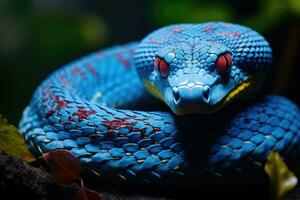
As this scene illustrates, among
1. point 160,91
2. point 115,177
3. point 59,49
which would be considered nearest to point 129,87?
point 160,91

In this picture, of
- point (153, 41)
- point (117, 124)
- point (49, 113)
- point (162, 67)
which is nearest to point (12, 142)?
point (49, 113)

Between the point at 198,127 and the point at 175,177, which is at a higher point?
the point at 198,127

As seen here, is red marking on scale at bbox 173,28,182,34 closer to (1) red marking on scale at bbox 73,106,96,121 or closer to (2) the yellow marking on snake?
(2) the yellow marking on snake

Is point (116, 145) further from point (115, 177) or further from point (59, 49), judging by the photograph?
point (59, 49)

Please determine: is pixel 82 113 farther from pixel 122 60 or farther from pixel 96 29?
pixel 96 29

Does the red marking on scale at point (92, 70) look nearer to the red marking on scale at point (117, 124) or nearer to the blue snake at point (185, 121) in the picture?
the blue snake at point (185, 121)

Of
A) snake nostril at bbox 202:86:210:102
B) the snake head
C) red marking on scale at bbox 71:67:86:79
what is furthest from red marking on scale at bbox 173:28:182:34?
red marking on scale at bbox 71:67:86:79

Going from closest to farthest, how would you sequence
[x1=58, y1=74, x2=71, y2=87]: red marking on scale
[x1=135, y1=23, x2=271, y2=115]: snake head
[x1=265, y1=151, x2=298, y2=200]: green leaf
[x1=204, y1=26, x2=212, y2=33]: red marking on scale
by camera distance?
[x1=265, y1=151, x2=298, y2=200]: green leaf
[x1=135, y1=23, x2=271, y2=115]: snake head
[x1=204, y1=26, x2=212, y2=33]: red marking on scale
[x1=58, y1=74, x2=71, y2=87]: red marking on scale
